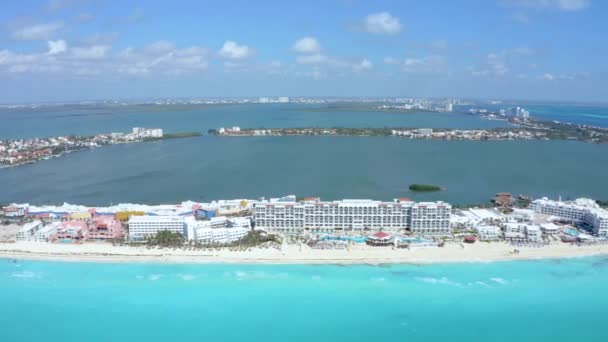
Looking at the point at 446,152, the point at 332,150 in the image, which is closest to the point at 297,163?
the point at 332,150

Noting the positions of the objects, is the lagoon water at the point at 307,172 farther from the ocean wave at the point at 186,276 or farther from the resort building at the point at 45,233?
the ocean wave at the point at 186,276

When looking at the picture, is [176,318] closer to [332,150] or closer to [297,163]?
[297,163]

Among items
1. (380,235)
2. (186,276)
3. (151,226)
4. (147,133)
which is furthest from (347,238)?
(147,133)

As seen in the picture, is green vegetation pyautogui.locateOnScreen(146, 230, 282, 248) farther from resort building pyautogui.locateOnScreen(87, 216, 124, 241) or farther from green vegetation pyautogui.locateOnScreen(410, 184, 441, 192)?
green vegetation pyautogui.locateOnScreen(410, 184, 441, 192)

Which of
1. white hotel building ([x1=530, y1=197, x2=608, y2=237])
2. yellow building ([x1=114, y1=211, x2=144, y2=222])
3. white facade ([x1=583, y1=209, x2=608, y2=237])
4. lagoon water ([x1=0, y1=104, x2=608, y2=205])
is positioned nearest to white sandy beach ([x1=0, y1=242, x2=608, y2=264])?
white facade ([x1=583, y1=209, x2=608, y2=237])

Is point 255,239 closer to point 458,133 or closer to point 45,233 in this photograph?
point 45,233
